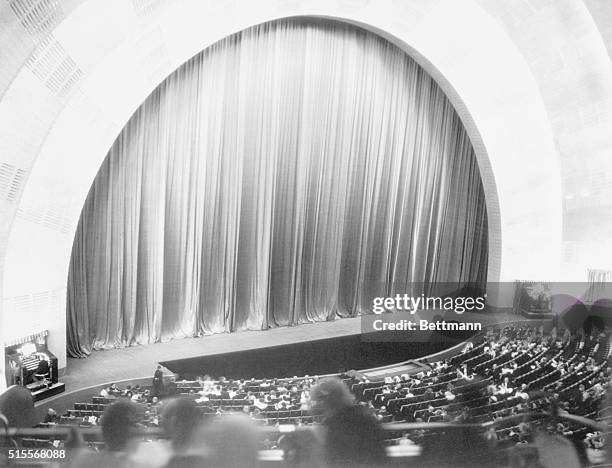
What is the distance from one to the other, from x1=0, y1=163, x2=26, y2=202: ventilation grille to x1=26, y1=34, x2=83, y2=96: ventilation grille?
4.22 feet

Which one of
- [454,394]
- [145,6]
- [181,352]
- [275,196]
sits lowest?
[454,394]

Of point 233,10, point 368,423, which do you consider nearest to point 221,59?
point 233,10

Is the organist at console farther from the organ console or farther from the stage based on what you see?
the stage

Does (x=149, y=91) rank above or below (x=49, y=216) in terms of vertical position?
above

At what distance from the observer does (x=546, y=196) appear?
14.8 meters

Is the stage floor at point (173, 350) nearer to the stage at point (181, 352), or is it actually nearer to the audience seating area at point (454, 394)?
the stage at point (181, 352)

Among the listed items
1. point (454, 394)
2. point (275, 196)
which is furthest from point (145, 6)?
point (454, 394)

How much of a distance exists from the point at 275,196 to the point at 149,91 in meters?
3.87

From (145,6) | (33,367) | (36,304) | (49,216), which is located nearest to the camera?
(33,367)

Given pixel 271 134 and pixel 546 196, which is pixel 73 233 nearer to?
pixel 271 134

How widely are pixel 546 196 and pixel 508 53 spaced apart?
11.5 feet

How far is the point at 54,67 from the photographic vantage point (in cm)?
905

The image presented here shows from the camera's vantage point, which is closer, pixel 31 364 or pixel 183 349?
pixel 31 364

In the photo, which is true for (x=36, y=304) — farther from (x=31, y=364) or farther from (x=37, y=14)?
(x=37, y=14)
